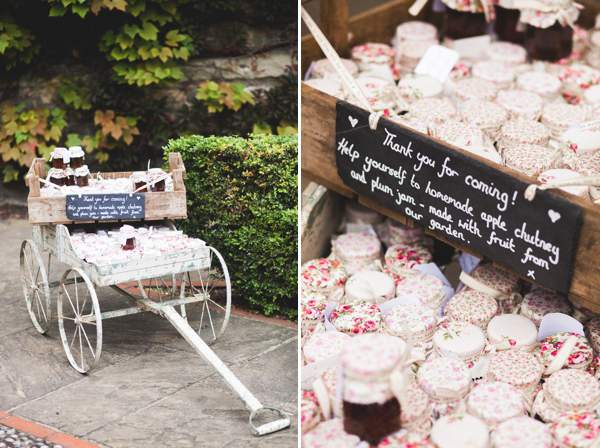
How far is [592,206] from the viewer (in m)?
2.83

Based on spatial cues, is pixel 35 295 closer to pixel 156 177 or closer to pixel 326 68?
pixel 156 177

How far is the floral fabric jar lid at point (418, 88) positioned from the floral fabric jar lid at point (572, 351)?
5.63 ft

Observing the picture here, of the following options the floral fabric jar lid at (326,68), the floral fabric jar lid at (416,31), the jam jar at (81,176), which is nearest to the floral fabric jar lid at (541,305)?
the floral fabric jar lid at (326,68)

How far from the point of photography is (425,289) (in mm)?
3736

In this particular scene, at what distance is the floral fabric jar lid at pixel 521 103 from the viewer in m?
4.17

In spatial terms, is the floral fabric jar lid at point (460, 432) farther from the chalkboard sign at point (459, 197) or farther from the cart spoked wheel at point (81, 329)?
the cart spoked wheel at point (81, 329)

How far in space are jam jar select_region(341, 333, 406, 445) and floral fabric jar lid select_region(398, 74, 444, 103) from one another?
2187 mm

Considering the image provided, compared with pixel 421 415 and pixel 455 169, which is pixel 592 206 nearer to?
pixel 455 169

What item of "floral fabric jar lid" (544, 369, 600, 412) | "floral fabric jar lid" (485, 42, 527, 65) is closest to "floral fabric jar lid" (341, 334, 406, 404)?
"floral fabric jar lid" (544, 369, 600, 412)

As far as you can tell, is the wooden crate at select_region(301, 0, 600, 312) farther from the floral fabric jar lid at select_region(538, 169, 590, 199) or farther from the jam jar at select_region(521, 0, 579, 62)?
the jam jar at select_region(521, 0, 579, 62)

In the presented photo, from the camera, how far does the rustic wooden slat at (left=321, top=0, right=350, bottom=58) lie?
473cm

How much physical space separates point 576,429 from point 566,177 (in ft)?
4.08

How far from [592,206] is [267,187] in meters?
2.50

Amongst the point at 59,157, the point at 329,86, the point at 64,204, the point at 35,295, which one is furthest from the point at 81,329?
the point at 329,86
